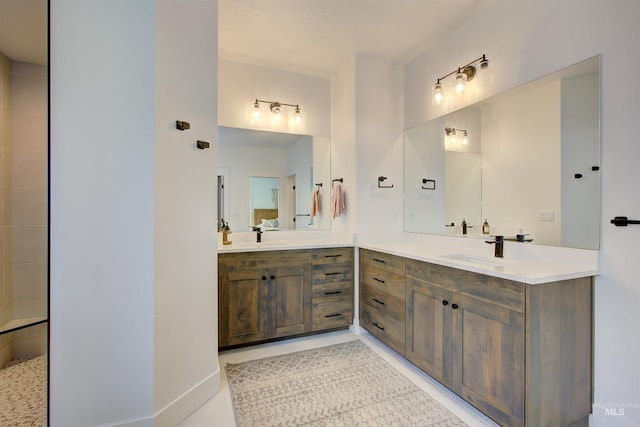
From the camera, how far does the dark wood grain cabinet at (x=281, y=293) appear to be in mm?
2564

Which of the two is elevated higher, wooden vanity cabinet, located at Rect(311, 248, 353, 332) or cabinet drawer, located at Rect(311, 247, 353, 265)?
cabinet drawer, located at Rect(311, 247, 353, 265)

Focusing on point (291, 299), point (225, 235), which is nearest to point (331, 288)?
point (291, 299)

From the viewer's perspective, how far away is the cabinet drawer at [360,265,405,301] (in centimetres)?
240

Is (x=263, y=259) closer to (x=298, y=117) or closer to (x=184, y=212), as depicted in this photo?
(x=184, y=212)

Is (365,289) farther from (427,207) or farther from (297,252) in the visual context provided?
(427,207)

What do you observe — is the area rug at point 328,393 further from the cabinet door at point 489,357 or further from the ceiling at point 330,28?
the ceiling at point 330,28

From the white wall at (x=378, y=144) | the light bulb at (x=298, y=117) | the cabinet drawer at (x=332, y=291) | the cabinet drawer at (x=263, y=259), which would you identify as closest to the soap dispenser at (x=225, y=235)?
the cabinet drawer at (x=263, y=259)

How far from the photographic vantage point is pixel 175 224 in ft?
5.64

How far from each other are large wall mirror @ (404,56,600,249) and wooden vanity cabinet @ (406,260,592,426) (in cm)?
48

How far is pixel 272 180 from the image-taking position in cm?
328

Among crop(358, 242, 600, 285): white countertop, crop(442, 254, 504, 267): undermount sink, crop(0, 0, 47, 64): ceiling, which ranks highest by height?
crop(0, 0, 47, 64): ceiling

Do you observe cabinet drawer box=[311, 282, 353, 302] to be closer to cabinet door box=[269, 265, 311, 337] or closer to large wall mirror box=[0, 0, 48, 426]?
cabinet door box=[269, 265, 311, 337]

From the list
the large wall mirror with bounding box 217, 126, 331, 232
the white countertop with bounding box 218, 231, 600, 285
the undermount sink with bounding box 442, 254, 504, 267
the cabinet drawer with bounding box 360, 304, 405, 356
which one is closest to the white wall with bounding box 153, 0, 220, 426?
the white countertop with bounding box 218, 231, 600, 285

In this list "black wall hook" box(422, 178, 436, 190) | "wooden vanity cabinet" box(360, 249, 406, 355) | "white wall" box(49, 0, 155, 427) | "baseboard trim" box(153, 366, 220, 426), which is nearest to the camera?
"white wall" box(49, 0, 155, 427)
